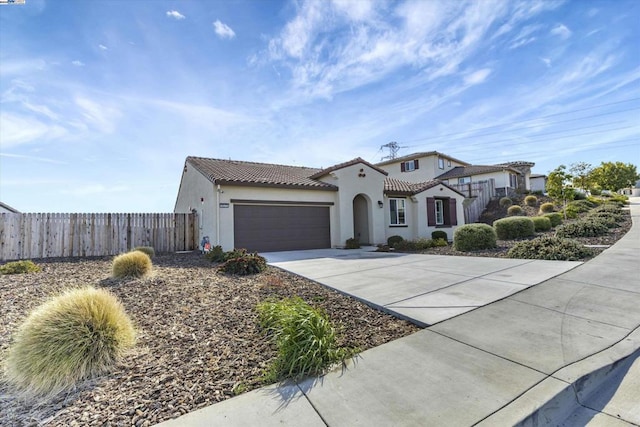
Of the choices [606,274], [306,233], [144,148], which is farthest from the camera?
[306,233]

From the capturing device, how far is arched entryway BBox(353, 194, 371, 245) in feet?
56.7

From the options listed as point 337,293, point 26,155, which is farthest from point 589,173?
point 26,155

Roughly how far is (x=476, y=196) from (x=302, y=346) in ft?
94.3

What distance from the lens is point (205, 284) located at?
6.55 metres

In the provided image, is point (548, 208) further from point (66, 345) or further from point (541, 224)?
point (66, 345)

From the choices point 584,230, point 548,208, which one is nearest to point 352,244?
point 584,230

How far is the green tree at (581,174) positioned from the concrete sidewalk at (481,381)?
2281 cm

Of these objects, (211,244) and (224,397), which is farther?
(211,244)

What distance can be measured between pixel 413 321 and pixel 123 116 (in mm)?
10595

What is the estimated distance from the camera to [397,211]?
59.8 ft

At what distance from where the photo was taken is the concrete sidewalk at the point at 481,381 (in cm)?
245

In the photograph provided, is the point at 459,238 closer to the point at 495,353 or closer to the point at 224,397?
the point at 495,353

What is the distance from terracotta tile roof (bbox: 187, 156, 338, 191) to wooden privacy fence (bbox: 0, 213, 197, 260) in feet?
9.96

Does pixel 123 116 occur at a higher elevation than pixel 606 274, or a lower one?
higher
